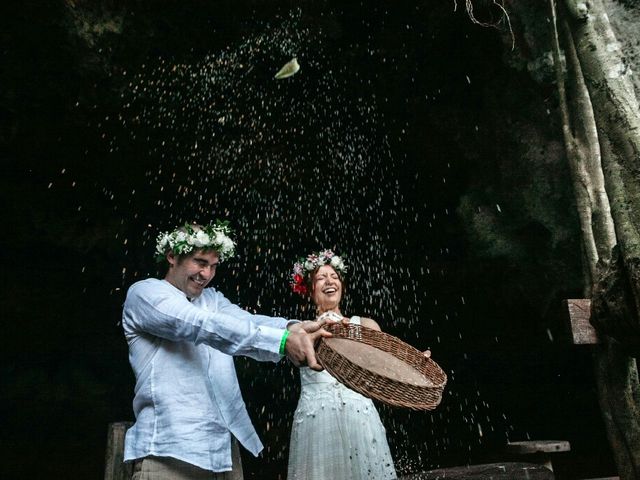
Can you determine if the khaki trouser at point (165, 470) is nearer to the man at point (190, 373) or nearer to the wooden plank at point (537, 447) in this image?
the man at point (190, 373)

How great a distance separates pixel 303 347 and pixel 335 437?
214cm

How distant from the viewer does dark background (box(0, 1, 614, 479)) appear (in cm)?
670

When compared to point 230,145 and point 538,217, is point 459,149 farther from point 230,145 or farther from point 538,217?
point 230,145

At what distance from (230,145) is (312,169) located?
1111 millimetres

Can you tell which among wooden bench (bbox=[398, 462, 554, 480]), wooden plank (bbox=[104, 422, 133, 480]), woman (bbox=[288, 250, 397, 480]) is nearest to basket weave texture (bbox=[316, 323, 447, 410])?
wooden bench (bbox=[398, 462, 554, 480])

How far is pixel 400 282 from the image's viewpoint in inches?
347

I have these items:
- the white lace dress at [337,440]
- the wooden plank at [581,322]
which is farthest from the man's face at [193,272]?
the wooden plank at [581,322]

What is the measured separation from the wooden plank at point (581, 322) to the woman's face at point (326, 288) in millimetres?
2355

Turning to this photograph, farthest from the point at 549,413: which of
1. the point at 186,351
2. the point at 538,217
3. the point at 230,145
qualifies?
the point at 186,351

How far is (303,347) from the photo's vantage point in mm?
3057

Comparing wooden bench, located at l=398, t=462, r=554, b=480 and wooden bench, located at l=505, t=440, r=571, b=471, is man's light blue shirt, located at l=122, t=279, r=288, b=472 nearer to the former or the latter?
wooden bench, located at l=398, t=462, r=554, b=480

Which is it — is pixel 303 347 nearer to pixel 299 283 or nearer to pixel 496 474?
pixel 496 474

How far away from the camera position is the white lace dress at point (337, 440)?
189 inches

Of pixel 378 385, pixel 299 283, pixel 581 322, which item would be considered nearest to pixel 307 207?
pixel 299 283
